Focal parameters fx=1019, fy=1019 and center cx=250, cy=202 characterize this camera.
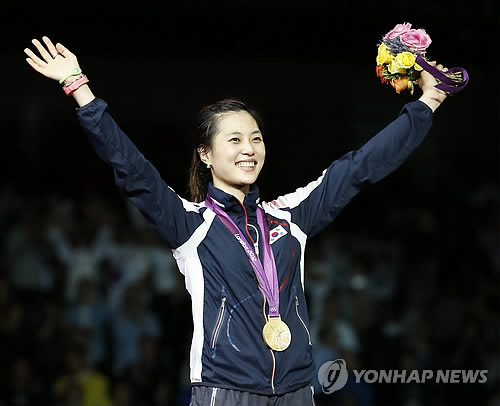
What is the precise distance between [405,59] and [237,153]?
2.20 ft

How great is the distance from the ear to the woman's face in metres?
0.04

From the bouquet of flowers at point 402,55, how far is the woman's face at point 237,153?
0.52 m

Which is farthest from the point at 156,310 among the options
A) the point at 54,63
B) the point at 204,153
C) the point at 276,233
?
the point at 54,63

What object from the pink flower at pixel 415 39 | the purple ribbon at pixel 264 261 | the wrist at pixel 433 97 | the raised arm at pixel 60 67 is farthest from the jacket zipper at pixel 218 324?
the pink flower at pixel 415 39

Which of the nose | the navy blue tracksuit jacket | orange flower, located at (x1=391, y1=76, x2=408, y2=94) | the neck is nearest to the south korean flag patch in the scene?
the navy blue tracksuit jacket

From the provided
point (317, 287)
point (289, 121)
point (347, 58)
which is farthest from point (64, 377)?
point (289, 121)

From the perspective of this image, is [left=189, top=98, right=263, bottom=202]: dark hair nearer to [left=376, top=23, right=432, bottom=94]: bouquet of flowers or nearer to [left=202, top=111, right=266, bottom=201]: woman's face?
[left=202, top=111, right=266, bottom=201]: woman's face

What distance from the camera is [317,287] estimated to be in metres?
7.39

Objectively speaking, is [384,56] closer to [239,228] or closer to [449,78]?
[449,78]

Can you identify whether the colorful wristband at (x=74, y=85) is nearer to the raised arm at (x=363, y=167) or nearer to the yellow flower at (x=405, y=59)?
the raised arm at (x=363, y=167)

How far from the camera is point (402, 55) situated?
3.52 meters

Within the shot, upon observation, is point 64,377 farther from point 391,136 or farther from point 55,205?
point 391,136

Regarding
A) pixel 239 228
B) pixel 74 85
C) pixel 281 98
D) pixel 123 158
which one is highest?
pixel 281 98

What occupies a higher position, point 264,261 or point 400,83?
point 400,83
